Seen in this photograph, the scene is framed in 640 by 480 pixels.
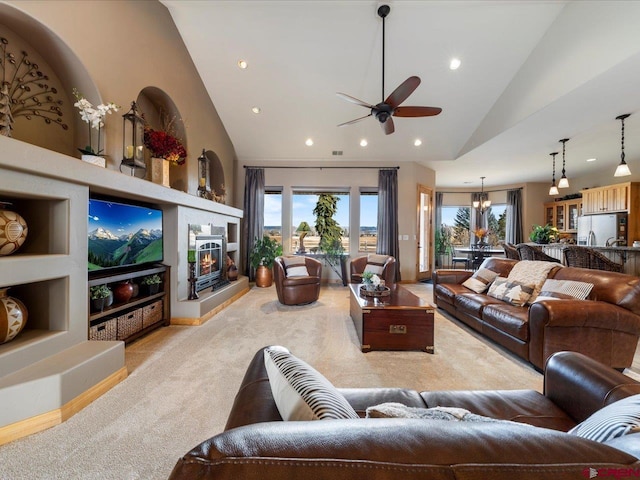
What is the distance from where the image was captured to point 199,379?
2.18 m

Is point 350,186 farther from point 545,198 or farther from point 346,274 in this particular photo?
point 545,198

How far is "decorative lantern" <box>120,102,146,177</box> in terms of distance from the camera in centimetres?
283

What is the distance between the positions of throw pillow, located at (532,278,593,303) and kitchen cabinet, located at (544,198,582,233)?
6.17 meters

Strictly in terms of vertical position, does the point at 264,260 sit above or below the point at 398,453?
below

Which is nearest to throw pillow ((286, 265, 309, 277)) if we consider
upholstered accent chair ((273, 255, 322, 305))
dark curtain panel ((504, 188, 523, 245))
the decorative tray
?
upholstered accent chair ((273, 255, 322, 305))

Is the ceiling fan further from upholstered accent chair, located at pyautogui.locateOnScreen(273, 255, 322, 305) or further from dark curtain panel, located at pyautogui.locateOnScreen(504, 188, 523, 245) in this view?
dark curtain panel, located at pyautogui.locateOnScreen(504, 188, 523, 245)

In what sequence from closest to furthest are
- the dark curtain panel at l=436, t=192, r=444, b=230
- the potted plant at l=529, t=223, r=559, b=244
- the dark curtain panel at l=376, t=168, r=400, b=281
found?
the dark curtain panel at l=376, t=168, r=400, b=281, the potted plant at l=529, t=223, r=559, b=244, the dark curtain panel at l=436, t=192, r=444, b=230

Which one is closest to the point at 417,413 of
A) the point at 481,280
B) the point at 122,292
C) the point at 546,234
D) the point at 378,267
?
the point at 122,292

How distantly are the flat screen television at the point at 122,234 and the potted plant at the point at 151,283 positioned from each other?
199 mm

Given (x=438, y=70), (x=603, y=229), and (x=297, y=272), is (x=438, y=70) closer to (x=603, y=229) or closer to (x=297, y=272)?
(x=297, y=272)

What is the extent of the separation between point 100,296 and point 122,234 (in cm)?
67

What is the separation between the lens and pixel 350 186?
634 cm

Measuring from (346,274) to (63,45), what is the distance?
18.1 ft

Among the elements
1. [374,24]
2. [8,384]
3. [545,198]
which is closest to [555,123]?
[374,24]
